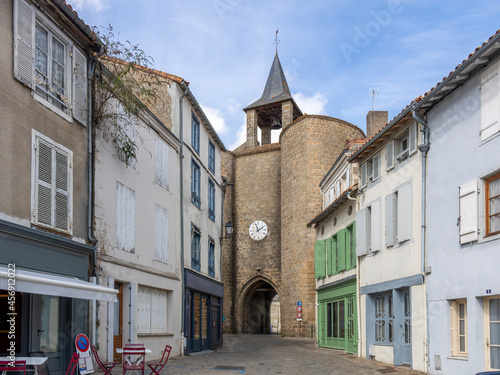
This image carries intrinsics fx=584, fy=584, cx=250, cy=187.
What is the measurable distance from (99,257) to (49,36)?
4029 mm

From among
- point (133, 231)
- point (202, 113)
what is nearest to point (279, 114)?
point (202, 113)

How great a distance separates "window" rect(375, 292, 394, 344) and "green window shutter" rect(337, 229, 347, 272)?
9.55 ft

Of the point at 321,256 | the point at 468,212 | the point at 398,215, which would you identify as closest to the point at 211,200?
the point at 321,256

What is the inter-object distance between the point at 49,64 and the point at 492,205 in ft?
24.1

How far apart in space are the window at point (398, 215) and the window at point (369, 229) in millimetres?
629

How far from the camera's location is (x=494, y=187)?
9.26m

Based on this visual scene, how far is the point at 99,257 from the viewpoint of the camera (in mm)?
10805

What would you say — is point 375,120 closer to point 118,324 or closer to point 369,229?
point 369,229

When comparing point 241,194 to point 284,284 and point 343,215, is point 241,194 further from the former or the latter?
point 343,215

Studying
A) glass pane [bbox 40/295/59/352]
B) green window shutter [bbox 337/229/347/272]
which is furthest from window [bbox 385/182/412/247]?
glass pane [bbox 40/295/59/352]

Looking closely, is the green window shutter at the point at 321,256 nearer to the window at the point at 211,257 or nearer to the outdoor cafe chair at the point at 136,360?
the window at the point at 211,257

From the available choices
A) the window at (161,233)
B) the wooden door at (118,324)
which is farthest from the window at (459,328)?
the window at (161,233)

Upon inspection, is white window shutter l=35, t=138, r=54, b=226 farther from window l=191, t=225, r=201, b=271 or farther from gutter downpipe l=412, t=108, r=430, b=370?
window l=191, t=225, r=201, b=271

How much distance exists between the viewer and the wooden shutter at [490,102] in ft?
29.9
